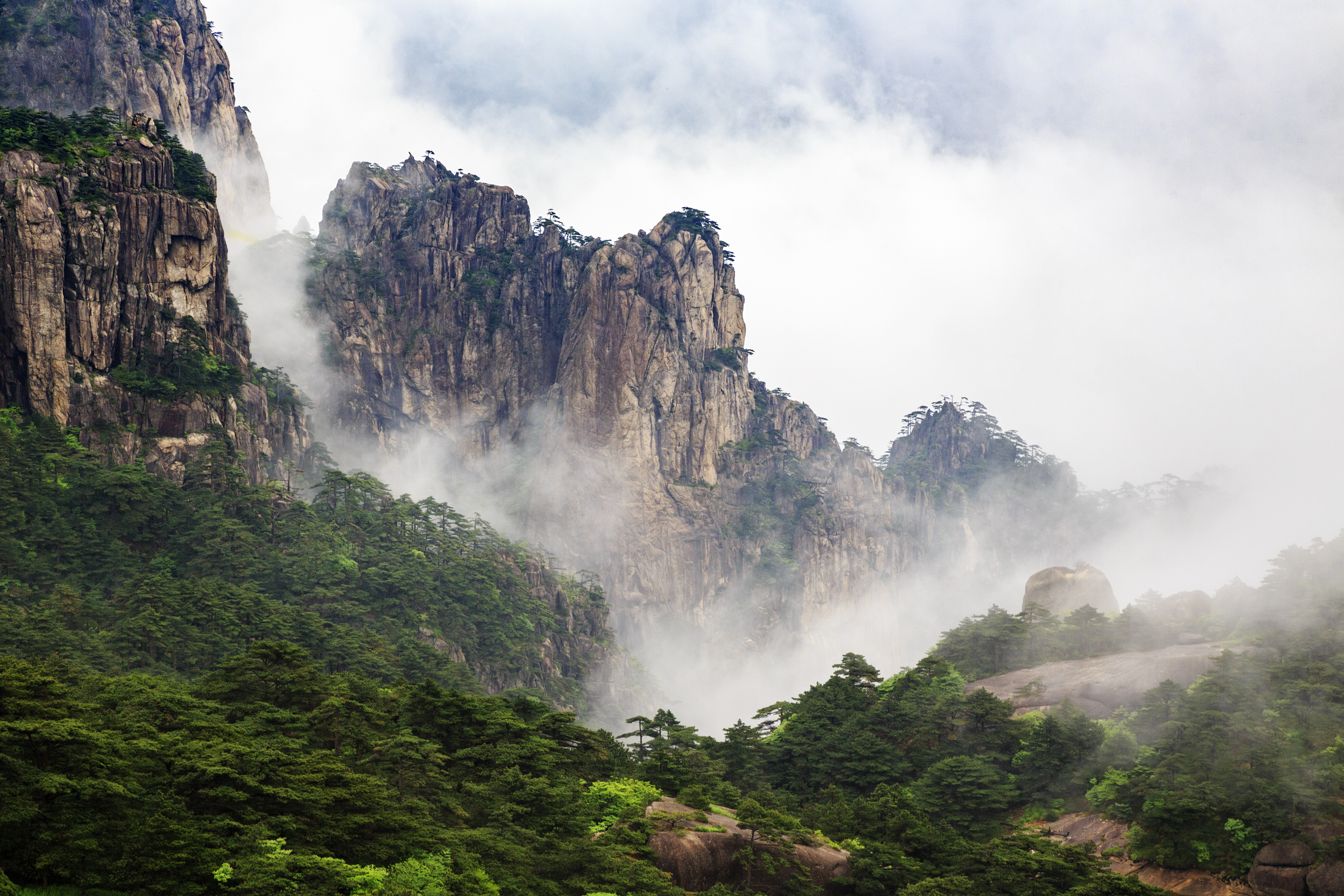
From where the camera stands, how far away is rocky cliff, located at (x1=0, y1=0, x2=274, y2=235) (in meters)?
108

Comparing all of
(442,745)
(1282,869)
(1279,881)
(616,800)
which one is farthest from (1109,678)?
(442,745)

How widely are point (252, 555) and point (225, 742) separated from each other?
147 ft

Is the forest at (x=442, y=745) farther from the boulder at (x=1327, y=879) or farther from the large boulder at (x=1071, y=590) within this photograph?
the large boulder at (x=1071, y=590)

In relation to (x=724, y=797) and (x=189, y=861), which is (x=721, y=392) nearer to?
(x=724, y=797)

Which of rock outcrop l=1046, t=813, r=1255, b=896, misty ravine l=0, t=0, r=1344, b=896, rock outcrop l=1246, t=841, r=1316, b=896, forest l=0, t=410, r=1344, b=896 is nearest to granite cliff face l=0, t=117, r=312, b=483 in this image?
misty ravine l=0, t=0, r=1344, b=896

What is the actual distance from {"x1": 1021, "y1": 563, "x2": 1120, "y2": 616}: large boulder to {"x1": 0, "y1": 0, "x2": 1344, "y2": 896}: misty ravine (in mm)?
372

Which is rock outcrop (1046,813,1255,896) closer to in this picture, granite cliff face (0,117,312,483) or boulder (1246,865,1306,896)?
boulder (1246,865,1306,896)

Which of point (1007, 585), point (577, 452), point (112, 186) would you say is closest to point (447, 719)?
point (112, 186)

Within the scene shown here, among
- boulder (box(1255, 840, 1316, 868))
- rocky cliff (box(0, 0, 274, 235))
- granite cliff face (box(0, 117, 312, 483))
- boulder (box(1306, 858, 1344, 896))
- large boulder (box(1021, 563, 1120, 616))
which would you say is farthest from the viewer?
rocky cliff (box(0, 0, 274, 235))

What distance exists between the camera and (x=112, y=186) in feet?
257

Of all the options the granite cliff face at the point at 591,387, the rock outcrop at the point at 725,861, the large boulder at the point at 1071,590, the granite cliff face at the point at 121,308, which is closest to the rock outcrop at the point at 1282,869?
the rock outcrop at the point at 725,861

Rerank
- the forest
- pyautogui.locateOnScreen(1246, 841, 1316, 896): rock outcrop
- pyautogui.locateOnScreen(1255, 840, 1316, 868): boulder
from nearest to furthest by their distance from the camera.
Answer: the forest < pyautogui.locateOnScreen(1246, 841, 1316, 896): rock outcrop < pyautogui.locateOnScreen(1255, 840, 1316, 868): boulder

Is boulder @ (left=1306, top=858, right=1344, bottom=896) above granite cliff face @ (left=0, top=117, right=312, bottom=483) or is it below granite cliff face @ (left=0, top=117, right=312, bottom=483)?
below

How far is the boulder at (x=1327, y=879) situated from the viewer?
36.6m
